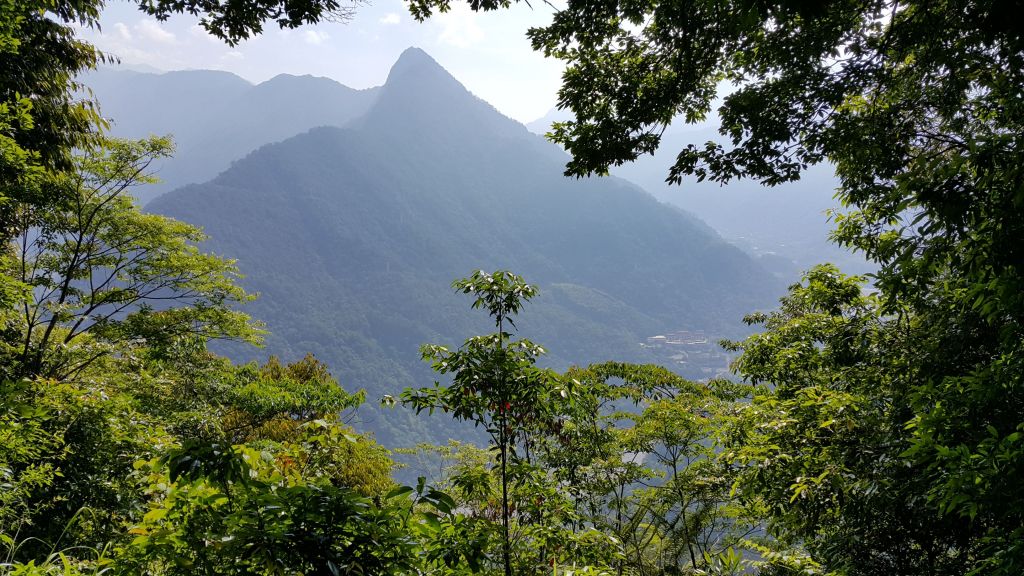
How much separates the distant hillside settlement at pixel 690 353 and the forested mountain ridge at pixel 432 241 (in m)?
6.00

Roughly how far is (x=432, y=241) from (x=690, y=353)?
8471cm

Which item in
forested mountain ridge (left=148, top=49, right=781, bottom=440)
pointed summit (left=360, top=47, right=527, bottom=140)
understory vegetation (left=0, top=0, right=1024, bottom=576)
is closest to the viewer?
understory vegetation (left=0, top=0, right=1024, bottom=576)

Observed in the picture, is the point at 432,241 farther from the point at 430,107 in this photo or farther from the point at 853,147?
the point at 853,147

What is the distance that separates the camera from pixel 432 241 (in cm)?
15188

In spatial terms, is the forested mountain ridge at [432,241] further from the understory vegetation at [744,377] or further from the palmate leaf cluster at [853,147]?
the palmate leaf cluster at [853,147]

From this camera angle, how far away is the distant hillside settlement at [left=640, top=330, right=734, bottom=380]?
327 feet

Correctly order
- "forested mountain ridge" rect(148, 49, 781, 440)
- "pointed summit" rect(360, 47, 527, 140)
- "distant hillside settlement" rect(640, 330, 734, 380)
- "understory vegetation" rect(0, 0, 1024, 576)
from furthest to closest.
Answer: "pointed summit" rect(360, 47, 527, 140) → "forested mountain ridge" rect(148, 49, 781, 440) → "distant hillside settlement" rect(640, 330, 734, 380) → "understory vegetation" rect(0, 0, 1024, 576)

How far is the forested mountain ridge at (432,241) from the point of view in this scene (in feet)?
372

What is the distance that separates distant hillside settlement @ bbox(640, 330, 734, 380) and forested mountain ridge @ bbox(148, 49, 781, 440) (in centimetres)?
600

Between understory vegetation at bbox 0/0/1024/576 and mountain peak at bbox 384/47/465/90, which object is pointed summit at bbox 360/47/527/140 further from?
understory vegetation at bbox 0/0/1024/576

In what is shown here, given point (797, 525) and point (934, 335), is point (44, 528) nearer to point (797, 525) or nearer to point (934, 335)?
point (797, 525)

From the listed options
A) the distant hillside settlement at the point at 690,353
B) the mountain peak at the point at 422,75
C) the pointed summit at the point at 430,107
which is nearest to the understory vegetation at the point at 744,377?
the distant hillside settlement at the point at 690,353

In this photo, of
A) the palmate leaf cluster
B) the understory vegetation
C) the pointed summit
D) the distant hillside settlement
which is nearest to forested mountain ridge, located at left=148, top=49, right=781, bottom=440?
the pointed summit

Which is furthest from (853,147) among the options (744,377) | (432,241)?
(432,241)
